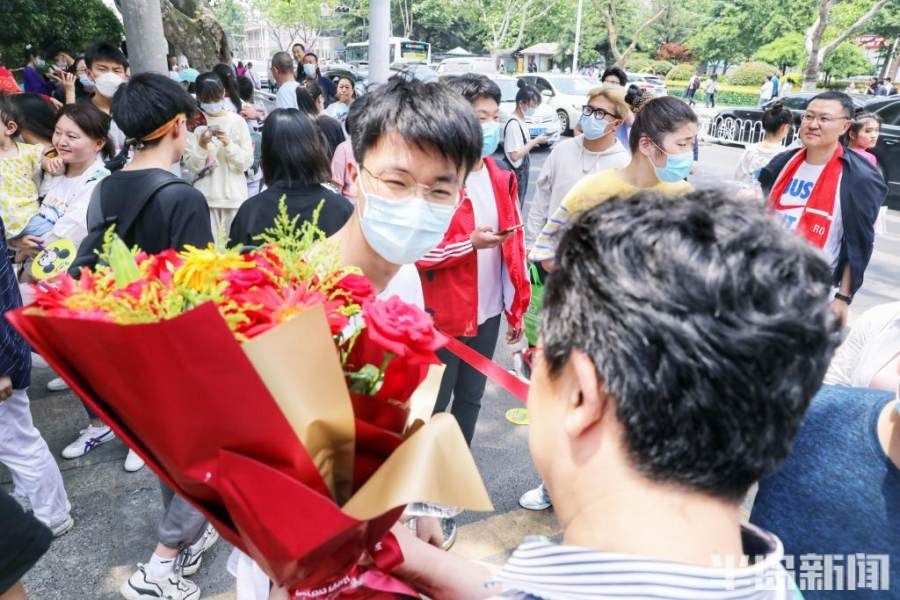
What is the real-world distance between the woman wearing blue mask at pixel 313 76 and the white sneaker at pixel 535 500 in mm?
7407

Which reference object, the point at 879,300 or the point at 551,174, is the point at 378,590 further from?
the point at 879,300

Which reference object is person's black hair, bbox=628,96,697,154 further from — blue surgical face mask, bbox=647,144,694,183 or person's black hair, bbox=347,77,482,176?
person's black hair, bbox=347,77,482,176

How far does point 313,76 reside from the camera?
30.9ft

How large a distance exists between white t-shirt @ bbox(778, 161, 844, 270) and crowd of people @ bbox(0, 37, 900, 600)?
0.02 meters

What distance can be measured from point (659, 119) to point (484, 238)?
3.74ft

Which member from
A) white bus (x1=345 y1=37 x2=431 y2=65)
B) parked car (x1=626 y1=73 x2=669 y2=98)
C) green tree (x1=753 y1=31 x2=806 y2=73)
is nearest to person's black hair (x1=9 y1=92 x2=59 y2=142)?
parked car (x1=626 y1=73 x2=669 y2=98)

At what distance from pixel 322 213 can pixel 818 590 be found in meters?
2.33

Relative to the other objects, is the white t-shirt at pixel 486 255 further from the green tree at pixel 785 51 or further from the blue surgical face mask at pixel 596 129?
the green tree at pixel 785 51

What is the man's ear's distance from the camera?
2.59 ft

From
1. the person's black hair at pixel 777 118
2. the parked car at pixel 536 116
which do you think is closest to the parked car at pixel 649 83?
the parked car at pixel 536 116

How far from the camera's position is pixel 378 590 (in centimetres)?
112

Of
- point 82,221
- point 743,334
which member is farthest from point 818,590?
point 82,221

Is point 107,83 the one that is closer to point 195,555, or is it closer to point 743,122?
point 195,555

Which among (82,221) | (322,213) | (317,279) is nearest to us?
(317,279)
